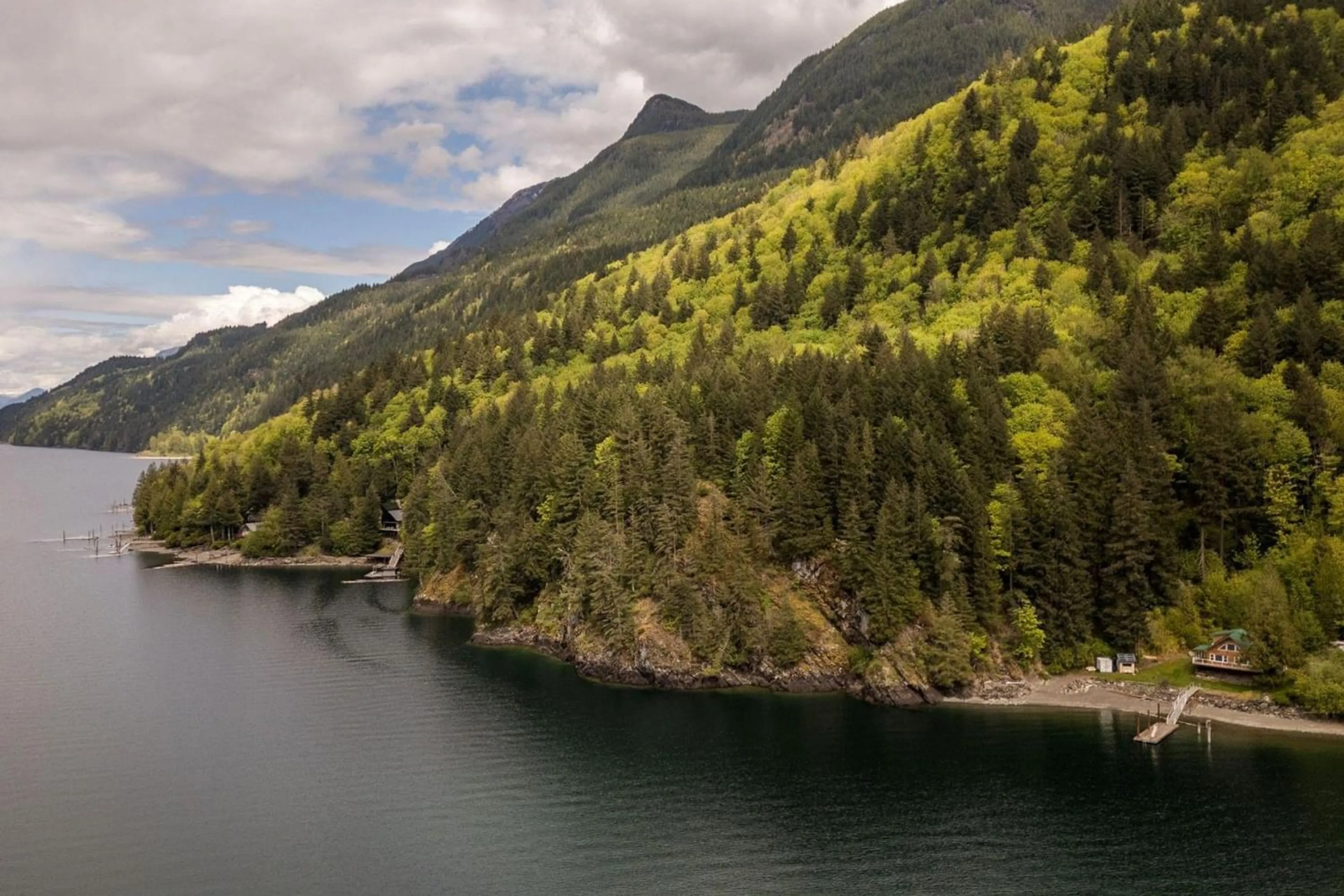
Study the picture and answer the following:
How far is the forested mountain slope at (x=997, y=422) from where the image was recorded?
79.8m

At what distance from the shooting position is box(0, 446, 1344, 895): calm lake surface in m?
50.5

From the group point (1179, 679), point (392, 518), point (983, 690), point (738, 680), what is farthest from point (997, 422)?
point (392, 518)

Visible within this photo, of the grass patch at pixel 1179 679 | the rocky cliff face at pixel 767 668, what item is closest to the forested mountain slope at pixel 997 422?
the rocky cliff face at pixel 767 668

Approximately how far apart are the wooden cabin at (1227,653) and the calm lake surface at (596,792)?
8164 millimetres

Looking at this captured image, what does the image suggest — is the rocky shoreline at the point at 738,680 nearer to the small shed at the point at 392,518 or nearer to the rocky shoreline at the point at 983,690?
the rocky shoreline at the point at 983,690

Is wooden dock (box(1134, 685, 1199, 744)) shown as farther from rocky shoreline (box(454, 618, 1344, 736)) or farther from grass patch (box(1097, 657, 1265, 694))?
grass patch (box(1097, 657, 1265, 694))

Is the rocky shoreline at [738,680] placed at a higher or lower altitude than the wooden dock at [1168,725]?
higher

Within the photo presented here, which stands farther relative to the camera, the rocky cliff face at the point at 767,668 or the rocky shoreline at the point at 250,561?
the rocky shoreline at the point at 250,561

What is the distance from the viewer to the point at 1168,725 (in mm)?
68375

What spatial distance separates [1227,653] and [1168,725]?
1073 centimetres

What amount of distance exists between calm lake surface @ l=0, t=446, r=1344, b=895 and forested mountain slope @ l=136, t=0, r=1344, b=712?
30.0ft

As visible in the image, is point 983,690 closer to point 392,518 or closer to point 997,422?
point 997,422

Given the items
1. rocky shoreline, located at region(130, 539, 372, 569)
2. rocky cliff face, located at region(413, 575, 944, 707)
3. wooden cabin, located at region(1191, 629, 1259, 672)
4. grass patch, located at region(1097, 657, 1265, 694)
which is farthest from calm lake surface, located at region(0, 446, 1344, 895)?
rocky shoreline, located at region(130, 539, 372, 569)

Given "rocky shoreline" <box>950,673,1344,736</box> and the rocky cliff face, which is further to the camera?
the rocky cliff face
